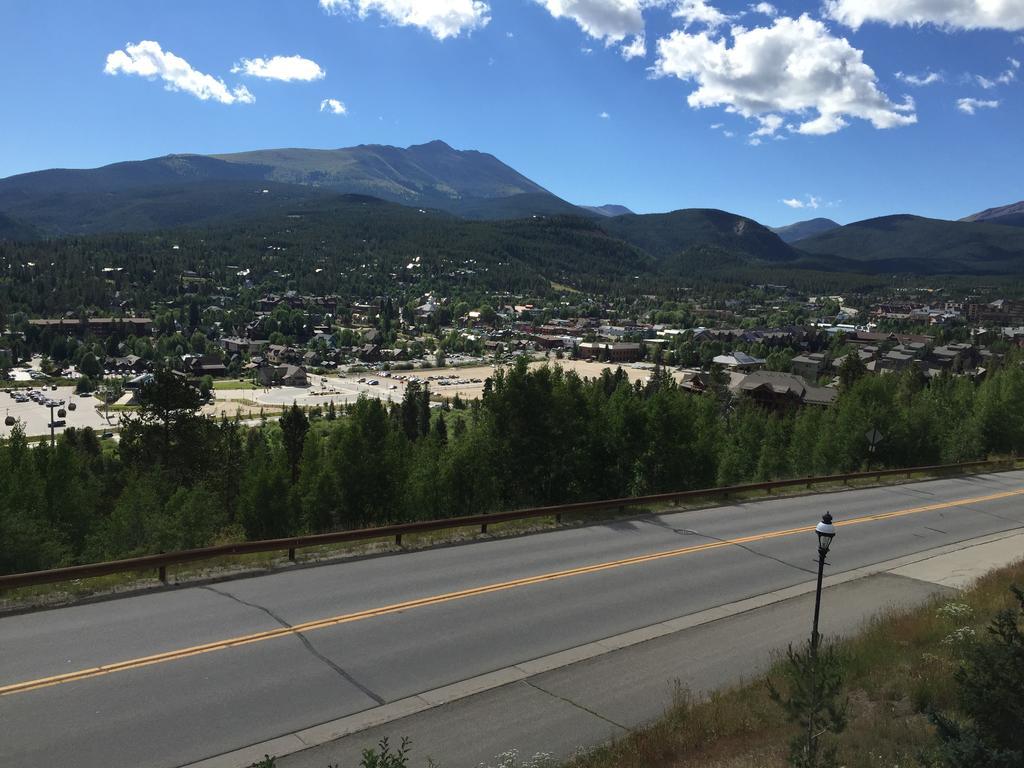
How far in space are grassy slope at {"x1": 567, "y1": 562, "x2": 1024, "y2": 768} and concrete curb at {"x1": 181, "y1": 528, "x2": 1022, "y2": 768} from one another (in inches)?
81.9

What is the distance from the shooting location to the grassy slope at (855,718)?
25.6ft

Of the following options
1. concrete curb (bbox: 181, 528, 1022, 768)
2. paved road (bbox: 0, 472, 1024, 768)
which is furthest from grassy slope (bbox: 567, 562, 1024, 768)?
paved road (bbox: 0, 472, 1024, 768)

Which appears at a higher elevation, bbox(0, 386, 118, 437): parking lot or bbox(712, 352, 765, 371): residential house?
bbox(712, 352, 765, 371): residential house

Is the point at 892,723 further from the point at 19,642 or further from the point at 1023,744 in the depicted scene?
the point at 19,642

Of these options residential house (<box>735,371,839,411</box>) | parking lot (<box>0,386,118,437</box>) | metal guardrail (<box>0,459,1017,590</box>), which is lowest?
parking lot (<box>0,386,118,437</box>)

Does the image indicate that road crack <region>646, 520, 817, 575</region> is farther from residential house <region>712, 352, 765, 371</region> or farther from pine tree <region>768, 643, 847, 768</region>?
residential house <region>712, 352, 765, 371</region>

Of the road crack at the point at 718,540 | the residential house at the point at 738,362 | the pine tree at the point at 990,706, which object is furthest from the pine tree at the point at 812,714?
the residential house at the point at 738,362

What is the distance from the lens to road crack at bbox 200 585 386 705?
9.40m

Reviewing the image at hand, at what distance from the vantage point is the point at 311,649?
10.4 metres

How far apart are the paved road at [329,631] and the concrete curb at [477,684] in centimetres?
16

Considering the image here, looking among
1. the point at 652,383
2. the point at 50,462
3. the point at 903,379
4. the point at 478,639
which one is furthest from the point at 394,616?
the point at 652,383

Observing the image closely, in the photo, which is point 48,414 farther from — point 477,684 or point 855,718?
point 855,718

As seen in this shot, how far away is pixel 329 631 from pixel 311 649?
0.60m

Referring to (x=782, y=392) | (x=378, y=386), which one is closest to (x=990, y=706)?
(x=782, y=392)
